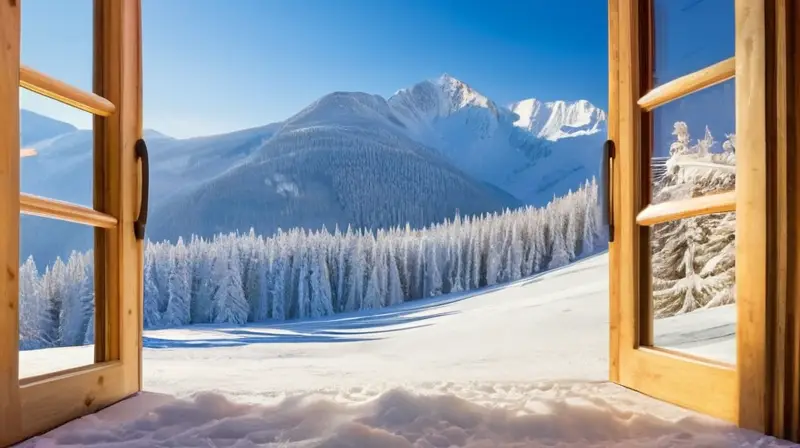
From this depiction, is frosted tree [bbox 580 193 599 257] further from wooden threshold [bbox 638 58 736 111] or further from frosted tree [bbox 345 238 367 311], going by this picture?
wooden threshold [bbox 638 58 736 111]

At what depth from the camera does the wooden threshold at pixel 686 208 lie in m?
1.32

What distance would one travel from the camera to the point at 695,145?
64.0 inches

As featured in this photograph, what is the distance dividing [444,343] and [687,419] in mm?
7337

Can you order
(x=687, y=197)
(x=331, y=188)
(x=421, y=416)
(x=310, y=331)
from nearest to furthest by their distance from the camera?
(x=421, y=416) < (x=687, y=197) < (x=310, y=331) < (x=331, y=188)

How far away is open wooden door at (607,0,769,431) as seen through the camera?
122 cm

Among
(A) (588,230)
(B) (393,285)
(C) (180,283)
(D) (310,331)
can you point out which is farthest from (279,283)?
(A) (588,230)

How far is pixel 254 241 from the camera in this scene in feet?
47.0

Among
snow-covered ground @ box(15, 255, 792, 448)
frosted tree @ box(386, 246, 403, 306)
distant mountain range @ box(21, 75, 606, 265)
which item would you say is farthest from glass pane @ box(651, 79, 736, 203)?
distant mountain range @ box(21, 75, 606, 265)

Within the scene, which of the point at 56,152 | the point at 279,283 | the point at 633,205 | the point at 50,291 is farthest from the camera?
the point at 279,283

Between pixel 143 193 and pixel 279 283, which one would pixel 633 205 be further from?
pixel 279 283

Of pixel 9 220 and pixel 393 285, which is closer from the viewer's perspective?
pixel 9 220

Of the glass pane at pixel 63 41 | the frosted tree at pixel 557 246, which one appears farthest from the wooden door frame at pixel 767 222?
the frosted tree at pixel 557 246

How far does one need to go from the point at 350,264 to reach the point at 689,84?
13.1 metres

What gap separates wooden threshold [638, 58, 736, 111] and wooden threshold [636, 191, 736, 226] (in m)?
0.30
